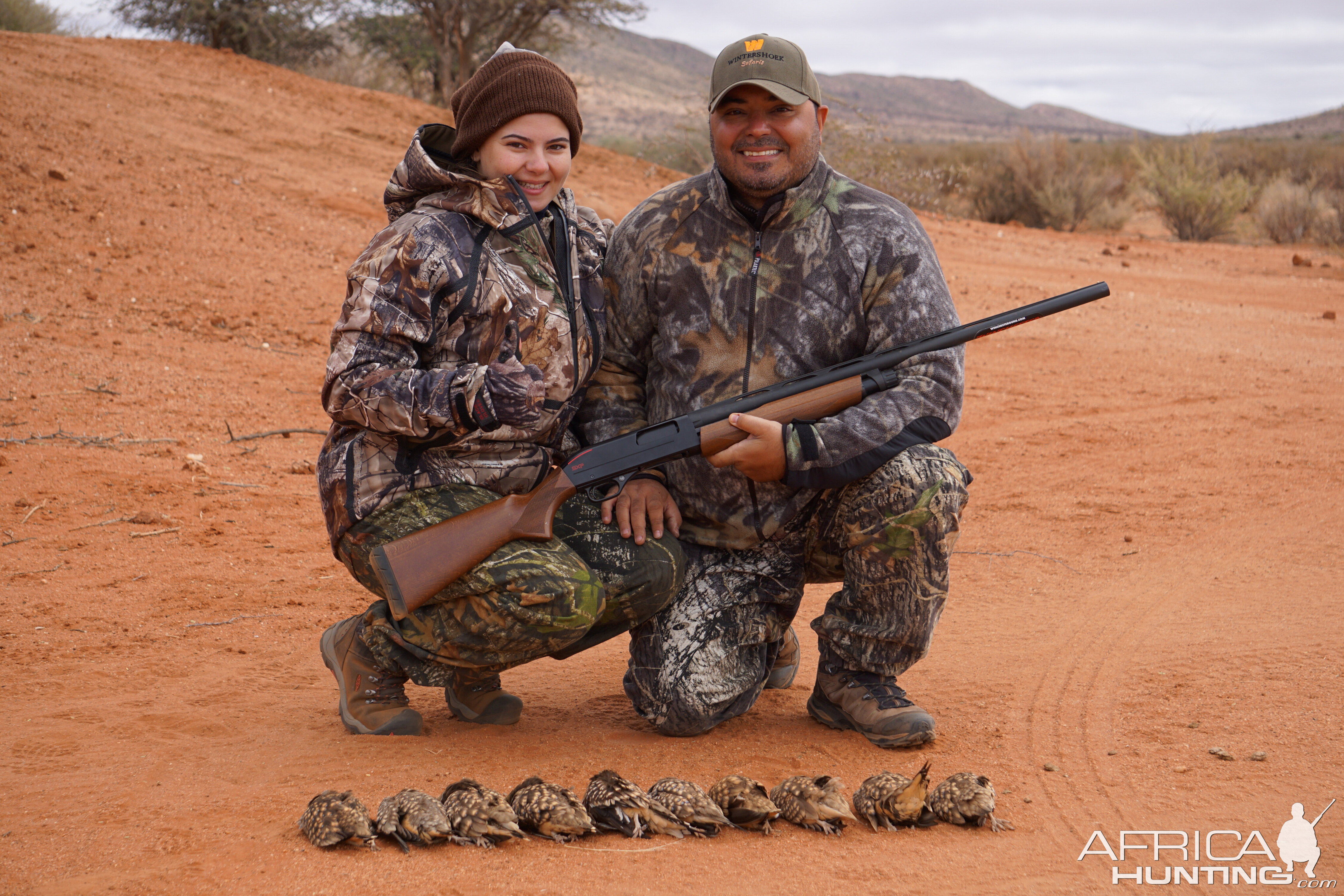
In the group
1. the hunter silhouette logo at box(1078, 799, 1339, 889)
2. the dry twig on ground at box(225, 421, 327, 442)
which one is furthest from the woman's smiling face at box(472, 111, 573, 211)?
the dry twig on ground at box(225, 421, 327, 442)

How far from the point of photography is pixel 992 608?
15.5 feet

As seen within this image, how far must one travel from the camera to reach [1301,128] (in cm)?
6438

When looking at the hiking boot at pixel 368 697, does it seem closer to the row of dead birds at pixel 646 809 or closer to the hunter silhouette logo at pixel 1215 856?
the row of dead birds at pixel 646 809

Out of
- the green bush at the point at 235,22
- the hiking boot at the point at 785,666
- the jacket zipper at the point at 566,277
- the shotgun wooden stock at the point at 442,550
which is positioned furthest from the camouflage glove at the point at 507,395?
the green bush at the point at 235,22

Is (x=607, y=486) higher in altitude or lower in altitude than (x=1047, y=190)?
lower

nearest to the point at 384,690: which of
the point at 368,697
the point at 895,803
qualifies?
the point at 368,697

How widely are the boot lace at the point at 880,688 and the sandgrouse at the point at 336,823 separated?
1611mm

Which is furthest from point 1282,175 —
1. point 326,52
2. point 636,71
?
point 636,71

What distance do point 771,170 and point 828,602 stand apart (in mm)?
1490

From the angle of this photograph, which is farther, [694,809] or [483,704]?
[483,704]

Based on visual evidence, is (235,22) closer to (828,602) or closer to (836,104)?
(828,602)

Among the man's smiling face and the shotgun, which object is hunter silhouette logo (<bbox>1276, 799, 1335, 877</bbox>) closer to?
the shotgun

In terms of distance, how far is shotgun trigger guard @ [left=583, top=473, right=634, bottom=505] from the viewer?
356cm

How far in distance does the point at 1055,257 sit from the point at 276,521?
40.2ft
